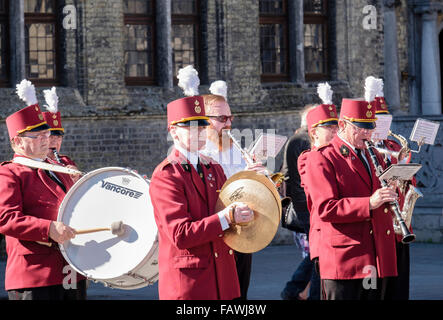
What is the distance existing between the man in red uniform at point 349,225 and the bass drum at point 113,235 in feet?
3.83

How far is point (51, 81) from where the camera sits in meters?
17.4

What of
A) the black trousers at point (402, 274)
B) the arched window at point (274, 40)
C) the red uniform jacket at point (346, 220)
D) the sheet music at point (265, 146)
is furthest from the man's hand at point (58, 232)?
the arched window at point (274, 40)

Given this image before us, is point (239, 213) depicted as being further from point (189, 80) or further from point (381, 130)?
point (381, 130)

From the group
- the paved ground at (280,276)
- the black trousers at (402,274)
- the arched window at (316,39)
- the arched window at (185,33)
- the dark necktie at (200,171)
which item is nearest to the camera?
the dark necktie at (200,171)

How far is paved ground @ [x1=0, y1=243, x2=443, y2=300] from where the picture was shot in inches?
475

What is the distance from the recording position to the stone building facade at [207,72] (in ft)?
56.7

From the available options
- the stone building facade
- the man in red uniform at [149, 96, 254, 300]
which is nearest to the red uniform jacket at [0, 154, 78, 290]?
the man in red uniform at [149, 96, 254, 300]

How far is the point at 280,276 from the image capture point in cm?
1392

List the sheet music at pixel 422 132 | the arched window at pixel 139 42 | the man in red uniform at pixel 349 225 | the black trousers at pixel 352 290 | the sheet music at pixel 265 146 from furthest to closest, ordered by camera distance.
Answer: the arched window at pixel 139 42 → the sheet music at pixel 422 132 → the sheet music at pixel 265 146 → the black trousers at pixel 352 290 → the man in red uniform at pixel 349 225

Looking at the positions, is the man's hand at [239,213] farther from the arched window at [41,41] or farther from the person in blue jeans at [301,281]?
the arched window at [41,41]

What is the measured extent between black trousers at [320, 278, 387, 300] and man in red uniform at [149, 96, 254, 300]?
1.16 meters

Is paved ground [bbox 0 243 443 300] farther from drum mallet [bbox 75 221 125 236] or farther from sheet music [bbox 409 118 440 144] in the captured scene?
drum mallet [bbox 75 221 125 236]

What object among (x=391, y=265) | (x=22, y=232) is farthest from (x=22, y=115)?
(x=391, y=265)
